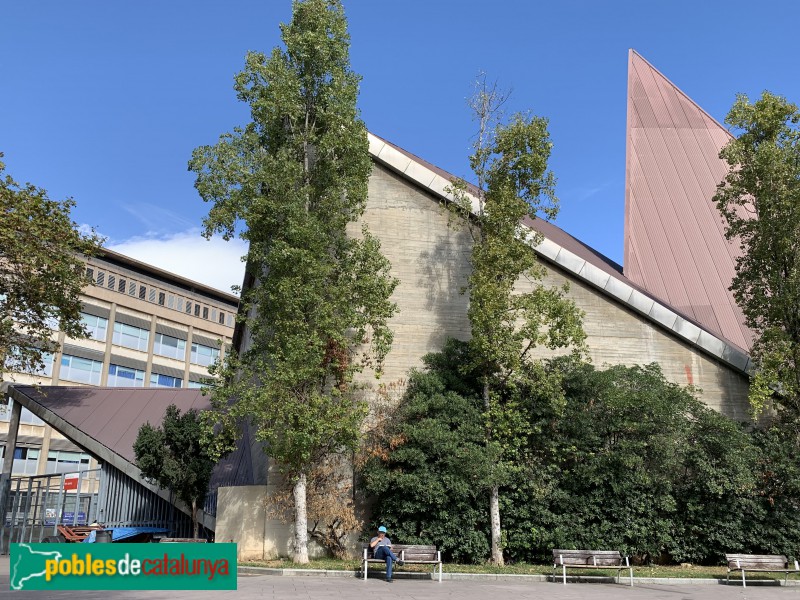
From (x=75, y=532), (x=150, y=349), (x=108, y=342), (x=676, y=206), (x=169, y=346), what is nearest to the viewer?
(x=75, y=532)

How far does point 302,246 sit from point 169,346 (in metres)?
44.2

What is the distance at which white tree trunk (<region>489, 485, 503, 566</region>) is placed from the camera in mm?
16219

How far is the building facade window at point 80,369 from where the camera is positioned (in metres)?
48.4

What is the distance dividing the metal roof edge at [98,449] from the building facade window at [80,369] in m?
26.8

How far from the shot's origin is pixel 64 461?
1897 inches

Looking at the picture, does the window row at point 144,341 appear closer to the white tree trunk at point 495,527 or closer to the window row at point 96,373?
the window row at point 96,373

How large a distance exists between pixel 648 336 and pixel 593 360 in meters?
1.83

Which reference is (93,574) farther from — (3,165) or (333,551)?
(3,165)

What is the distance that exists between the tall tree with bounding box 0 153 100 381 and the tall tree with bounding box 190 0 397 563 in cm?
625

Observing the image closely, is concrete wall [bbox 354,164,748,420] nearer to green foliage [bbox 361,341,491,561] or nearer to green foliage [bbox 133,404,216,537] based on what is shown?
green foliage [bbox 361,341,491,561]

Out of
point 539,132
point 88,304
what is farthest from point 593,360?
point 88,304

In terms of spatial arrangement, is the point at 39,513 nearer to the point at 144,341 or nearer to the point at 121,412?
the point at 121,412

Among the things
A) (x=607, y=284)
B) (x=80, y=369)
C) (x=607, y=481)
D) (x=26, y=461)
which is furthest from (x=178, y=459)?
(x=80, y=369)

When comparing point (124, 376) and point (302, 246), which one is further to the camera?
point (124, 376)
